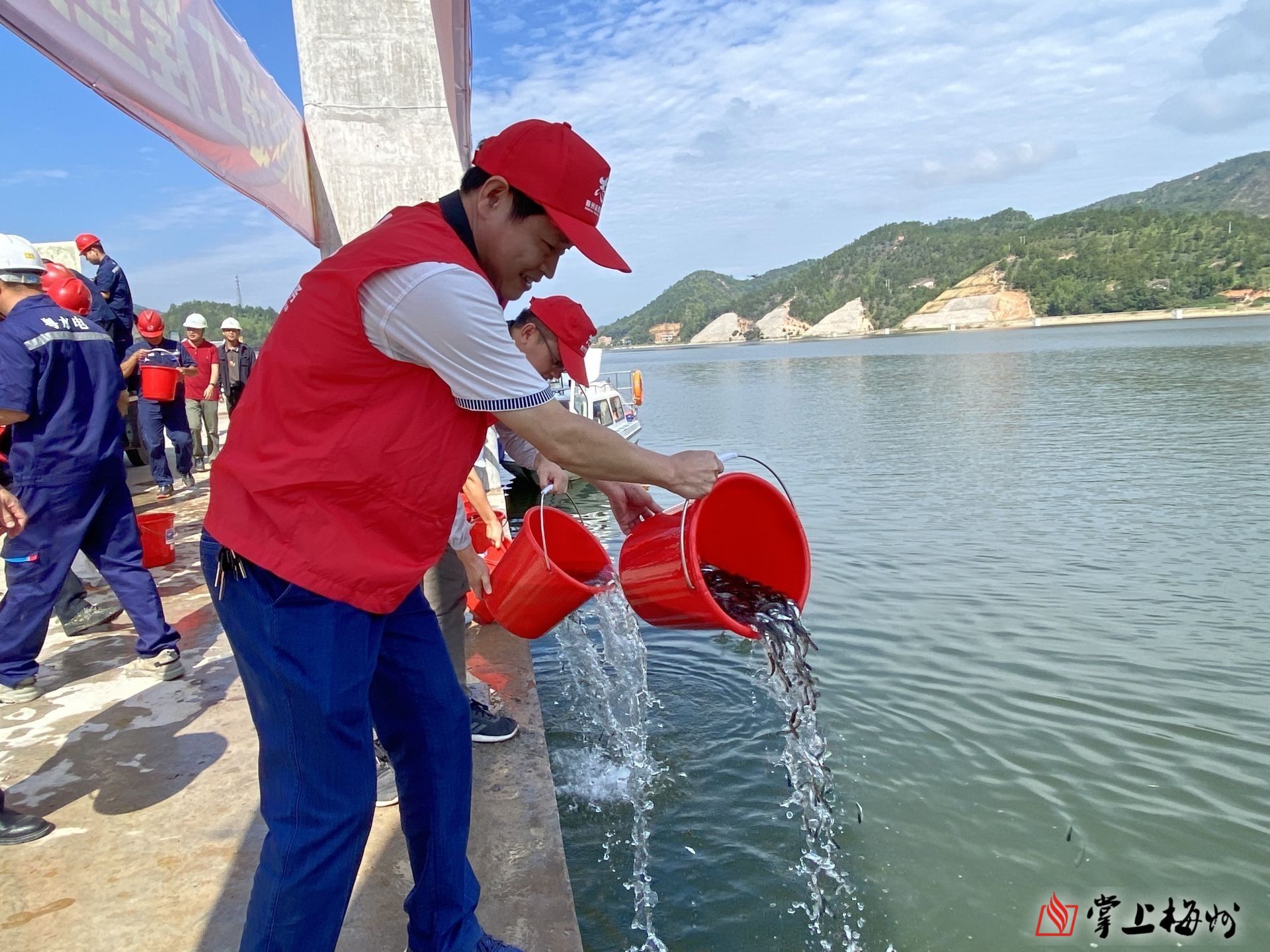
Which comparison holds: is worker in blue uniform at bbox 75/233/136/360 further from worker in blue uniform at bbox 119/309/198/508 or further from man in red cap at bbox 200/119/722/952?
man in red cap at bbox 200/119/722/952

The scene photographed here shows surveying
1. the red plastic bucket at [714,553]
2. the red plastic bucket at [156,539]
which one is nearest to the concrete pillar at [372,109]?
the red plastic bucket at [156,539]

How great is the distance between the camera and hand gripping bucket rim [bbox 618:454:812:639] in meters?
2.30

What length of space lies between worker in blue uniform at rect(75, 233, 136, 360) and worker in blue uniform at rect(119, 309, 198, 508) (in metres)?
0.62

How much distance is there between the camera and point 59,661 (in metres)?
4.23

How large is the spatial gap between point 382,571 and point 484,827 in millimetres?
1487

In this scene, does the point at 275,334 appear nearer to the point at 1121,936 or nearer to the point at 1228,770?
the point at 1121,936

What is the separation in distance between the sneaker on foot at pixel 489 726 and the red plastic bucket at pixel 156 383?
6.37 m

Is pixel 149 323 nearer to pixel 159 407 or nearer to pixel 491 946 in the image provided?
pixel 159 407

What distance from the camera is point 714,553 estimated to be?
3.03 meters

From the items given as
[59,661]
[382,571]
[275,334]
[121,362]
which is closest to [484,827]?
[382,571]

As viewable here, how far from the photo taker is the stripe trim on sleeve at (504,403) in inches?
60.3

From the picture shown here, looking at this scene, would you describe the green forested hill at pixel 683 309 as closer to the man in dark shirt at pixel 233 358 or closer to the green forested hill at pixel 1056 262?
the green forested hill at pixel 1056 262

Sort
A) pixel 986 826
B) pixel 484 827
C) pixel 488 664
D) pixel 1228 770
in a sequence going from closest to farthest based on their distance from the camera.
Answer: pixel 484 827 < pixel 986 826 < pixel 1228 770 < pixel 488 664

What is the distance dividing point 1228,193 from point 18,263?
752ft
